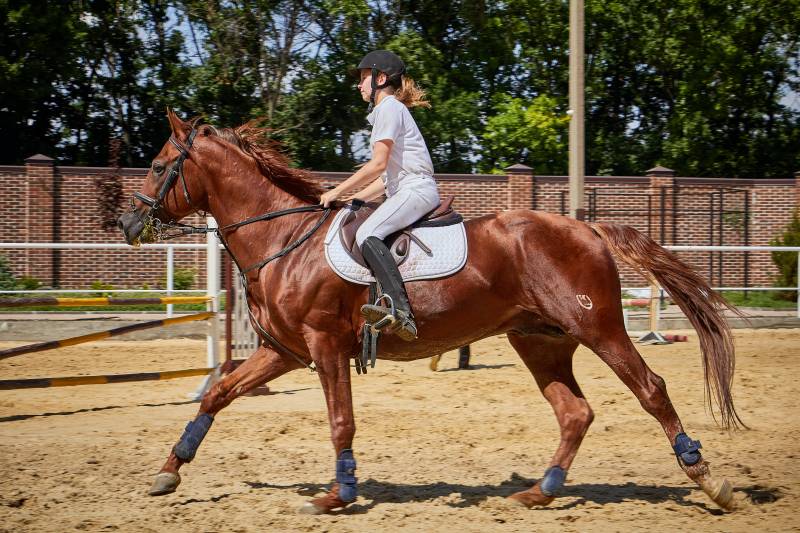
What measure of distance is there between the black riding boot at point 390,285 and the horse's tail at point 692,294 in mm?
1403

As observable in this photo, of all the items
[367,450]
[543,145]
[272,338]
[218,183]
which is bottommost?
[367,450]

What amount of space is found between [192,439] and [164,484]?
A: 12.8 inches

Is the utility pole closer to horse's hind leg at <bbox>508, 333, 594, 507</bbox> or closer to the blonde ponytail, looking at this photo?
horse's hind leg at <bbox>508, 333, 594, 507</bbox>

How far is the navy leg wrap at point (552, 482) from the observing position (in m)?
5.55

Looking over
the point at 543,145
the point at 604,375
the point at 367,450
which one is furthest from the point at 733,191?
the point at 367,450

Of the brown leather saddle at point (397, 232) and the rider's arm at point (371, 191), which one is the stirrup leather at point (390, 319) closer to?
the brown leather saddle at point (397, 232)

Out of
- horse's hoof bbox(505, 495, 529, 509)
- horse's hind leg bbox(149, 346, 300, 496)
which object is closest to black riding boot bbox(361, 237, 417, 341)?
horse's hind leg bbox(149, 346, 300, 496)

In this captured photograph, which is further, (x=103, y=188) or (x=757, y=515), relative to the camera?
(x=103, y=188)

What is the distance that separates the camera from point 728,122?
32.2 metres

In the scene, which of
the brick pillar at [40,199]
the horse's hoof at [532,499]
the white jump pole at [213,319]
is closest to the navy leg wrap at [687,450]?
the horse's hoof at [532,499]

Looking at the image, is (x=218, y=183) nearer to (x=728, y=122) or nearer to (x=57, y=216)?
(x=57, y=216)

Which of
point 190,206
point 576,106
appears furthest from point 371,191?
point 576,106

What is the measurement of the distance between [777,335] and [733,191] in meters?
10.0

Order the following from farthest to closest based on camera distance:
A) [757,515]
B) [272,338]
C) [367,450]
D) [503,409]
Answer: [503,409], [367,450], [272,338], [757,515]
